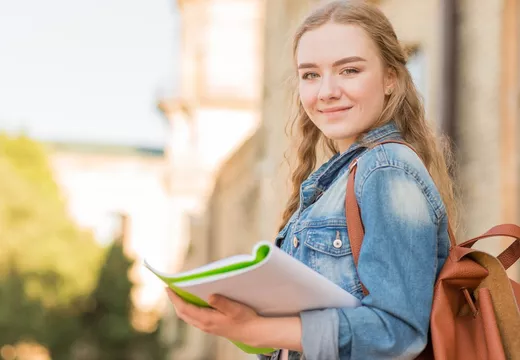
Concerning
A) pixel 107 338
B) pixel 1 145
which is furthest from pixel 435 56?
pixel 1 145

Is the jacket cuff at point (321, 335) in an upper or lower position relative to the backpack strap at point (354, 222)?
lower

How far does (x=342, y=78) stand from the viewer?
2.44 metres

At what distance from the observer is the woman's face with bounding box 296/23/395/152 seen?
2418 mm

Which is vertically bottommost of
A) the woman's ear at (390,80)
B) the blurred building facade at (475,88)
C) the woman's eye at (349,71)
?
the blurred building facade at (475,88)

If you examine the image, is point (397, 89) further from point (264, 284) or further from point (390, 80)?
point (264, 284)

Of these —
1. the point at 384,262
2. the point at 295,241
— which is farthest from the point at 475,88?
the point at 384,262

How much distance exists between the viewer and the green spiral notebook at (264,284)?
2.00 metres

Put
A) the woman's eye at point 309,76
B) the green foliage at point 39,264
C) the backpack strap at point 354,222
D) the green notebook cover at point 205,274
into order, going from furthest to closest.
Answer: the green foliage at point 39,264 < the woman's eye at point 309,76 < the backpack strap at point 354,222 < the green notebook cover at point 205,274

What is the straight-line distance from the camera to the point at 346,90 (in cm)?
243

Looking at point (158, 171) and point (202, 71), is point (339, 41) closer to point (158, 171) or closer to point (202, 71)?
point (202, 71)

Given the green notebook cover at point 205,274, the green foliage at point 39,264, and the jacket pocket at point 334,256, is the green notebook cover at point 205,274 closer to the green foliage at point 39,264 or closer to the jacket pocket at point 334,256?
the jacket pocket at point 334,256

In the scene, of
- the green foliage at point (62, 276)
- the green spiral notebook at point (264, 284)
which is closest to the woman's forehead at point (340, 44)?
the green spiral notebook at point (264, 284)

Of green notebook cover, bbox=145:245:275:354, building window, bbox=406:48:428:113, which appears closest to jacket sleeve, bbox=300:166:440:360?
green notebook cover, bbox=145:245:275:354

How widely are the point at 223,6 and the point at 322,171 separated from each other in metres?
33.6
